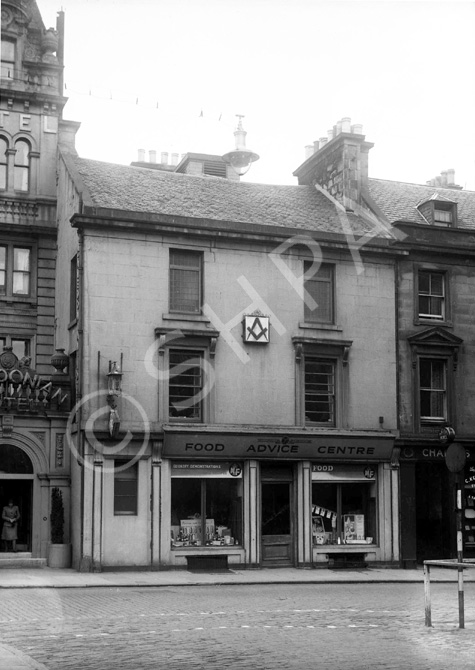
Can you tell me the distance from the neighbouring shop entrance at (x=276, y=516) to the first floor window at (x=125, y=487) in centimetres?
383

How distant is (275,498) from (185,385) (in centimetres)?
422

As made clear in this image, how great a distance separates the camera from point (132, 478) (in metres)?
28.5

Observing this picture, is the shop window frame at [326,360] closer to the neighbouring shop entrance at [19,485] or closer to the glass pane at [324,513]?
the glass pane at [324,513]

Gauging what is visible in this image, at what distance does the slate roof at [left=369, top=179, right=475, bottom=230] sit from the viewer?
113 ft

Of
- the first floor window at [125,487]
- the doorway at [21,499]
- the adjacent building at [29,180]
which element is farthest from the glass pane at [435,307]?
the doorway at [21,499]

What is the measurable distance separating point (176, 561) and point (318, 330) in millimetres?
7886

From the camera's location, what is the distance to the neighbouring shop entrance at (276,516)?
98.0 ft

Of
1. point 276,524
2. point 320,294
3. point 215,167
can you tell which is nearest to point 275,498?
point 276,524

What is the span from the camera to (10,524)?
95.1 ft

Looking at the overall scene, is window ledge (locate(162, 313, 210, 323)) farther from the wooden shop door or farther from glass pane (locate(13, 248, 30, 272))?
glass pane (locate(13, 248, 30, 272))

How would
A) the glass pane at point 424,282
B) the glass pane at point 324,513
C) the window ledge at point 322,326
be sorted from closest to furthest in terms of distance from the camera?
1. the glass pane at point 324,513
2. the window ledge at point 322,326
3. the glass pane at point 424,282

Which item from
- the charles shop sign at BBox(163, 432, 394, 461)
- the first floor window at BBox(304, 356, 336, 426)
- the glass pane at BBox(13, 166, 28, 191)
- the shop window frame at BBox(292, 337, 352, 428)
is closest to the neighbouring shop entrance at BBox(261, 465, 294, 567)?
the charles shop sign at BBox(163, 432, 394, 461)

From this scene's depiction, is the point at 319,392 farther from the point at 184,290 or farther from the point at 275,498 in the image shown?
the point at 184,290

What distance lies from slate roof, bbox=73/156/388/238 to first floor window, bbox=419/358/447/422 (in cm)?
429
